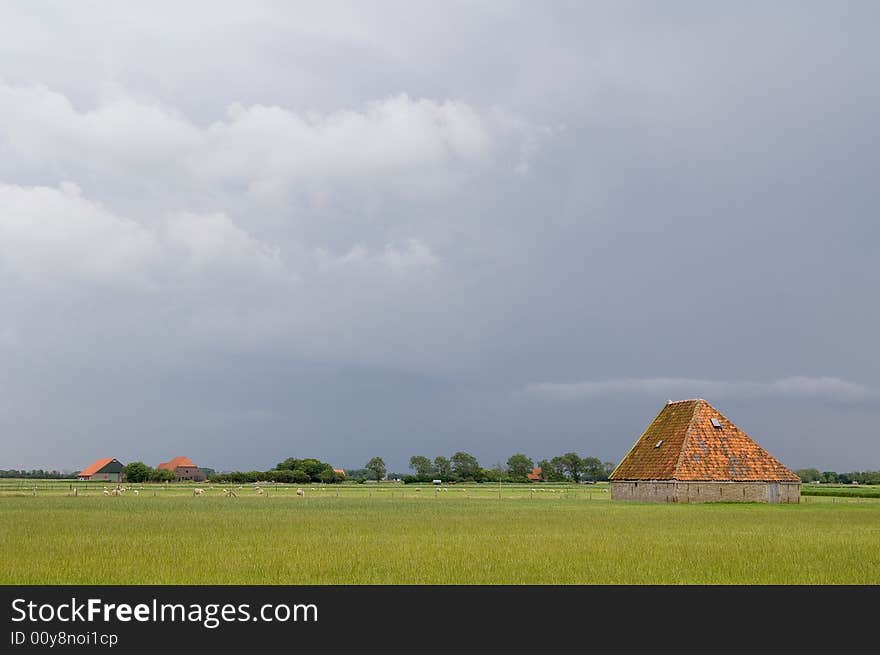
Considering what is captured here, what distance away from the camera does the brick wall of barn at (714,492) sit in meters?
60.4

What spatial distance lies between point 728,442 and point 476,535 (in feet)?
131

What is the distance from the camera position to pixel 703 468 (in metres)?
61.5

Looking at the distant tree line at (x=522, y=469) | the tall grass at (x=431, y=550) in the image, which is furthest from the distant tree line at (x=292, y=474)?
the tall grass at (x=431, y=550)

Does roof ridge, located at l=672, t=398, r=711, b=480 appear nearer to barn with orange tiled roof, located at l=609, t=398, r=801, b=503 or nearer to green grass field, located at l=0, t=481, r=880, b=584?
barn with orange tiled roof, located at l=609, t=398, r=801, b=503

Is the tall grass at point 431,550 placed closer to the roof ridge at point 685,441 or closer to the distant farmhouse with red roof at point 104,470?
the roof ridge at point 685,441

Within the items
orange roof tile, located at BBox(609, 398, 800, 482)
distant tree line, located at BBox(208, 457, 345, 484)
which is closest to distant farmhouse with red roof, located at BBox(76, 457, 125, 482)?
distant tree line, located at BBox(208, 457, 345, 484)

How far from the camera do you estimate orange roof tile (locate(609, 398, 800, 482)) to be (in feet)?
202

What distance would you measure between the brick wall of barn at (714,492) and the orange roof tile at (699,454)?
17.2 inches

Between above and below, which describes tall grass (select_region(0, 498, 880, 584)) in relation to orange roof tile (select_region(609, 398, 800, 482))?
below

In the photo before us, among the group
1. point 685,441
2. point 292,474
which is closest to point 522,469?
point 292,474
